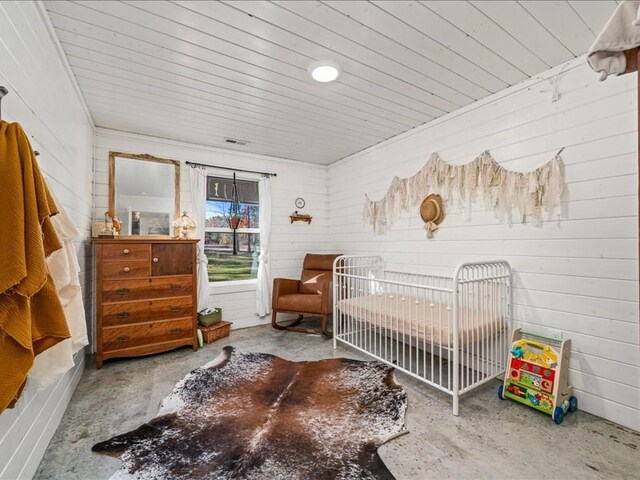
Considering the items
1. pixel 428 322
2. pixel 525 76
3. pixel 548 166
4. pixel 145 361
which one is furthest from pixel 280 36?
pixel 145 361

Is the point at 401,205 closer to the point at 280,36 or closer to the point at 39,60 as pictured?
the point at 280,36

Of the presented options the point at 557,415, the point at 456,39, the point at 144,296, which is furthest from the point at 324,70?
the point at 557,415

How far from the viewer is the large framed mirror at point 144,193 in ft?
10.5

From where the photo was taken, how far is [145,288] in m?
2.86

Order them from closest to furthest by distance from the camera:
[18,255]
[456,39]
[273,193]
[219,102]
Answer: [18,255], [456,39], [219,102], [273,193]

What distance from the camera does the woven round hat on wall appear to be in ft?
9.36

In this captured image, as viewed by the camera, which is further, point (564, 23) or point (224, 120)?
point (224, 120)

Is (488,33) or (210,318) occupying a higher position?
(488,33)

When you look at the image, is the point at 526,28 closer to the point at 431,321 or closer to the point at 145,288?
the point at 431,321

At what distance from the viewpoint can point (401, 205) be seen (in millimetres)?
3307

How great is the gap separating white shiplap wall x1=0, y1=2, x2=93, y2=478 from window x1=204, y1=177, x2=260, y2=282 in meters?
1.52

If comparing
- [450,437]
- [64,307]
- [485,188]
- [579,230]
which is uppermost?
[485,188]

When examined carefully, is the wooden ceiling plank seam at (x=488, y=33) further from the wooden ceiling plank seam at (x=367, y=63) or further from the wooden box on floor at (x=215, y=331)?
the wooden box on floor at (x=215, y=331)

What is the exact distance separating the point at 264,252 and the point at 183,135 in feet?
5.64
